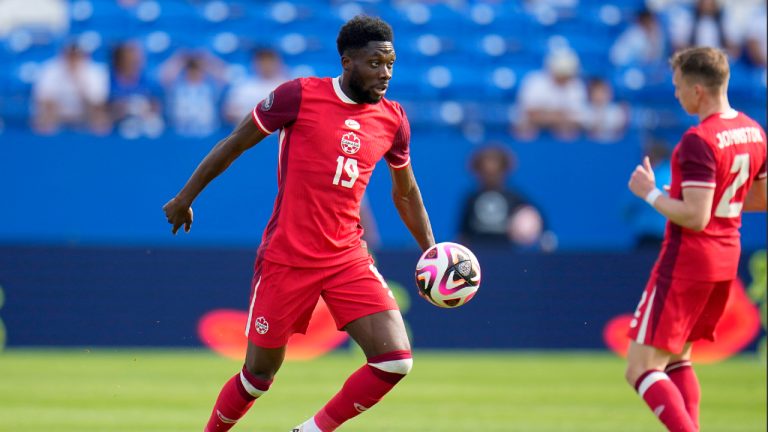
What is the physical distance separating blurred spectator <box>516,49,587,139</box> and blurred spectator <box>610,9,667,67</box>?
4.27ft

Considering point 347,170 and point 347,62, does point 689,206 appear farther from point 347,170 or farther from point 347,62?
point 347,62

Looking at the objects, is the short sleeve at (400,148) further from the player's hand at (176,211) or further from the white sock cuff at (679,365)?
the white sock cuff at (679,365)

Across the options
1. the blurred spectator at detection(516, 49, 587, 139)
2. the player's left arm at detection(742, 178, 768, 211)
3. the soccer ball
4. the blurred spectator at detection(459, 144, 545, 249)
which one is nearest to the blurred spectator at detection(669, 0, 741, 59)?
the blurred spectator at detection(516, 49, 587, 139)

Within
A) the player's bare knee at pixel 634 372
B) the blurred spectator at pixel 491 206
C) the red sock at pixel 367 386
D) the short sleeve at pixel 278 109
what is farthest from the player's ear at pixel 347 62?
the blurred spectator at pixel 491 206

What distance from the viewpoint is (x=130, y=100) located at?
48.4 feet

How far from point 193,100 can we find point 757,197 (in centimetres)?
896

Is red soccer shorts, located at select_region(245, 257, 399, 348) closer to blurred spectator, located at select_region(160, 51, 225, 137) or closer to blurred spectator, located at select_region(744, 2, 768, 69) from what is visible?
blurred spectator, located at select_region(160, 51, 225, 137)

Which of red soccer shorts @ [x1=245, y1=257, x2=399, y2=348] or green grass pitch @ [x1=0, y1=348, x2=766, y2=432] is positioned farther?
green grass pitch @ [x1=0, y1=348, x2=766, y2=432]

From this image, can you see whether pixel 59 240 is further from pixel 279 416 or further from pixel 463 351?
pixel 279 416

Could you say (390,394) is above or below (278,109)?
below

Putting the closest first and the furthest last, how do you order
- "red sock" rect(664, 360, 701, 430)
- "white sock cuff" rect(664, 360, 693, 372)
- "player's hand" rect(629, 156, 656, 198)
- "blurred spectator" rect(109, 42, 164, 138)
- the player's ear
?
the player's ear
"player's hand" rect(629, 156, 656, 198)
"red sock" rect(664, 360, 701, 430)
"white sock cuff" rect(664, 360, 693, 372)
"blurred spectator" rect(109, 42, 164, 138)

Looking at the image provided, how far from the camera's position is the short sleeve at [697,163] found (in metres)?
6.77

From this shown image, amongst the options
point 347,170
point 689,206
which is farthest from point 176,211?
point 689,206

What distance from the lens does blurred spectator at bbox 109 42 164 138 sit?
14.6 m
